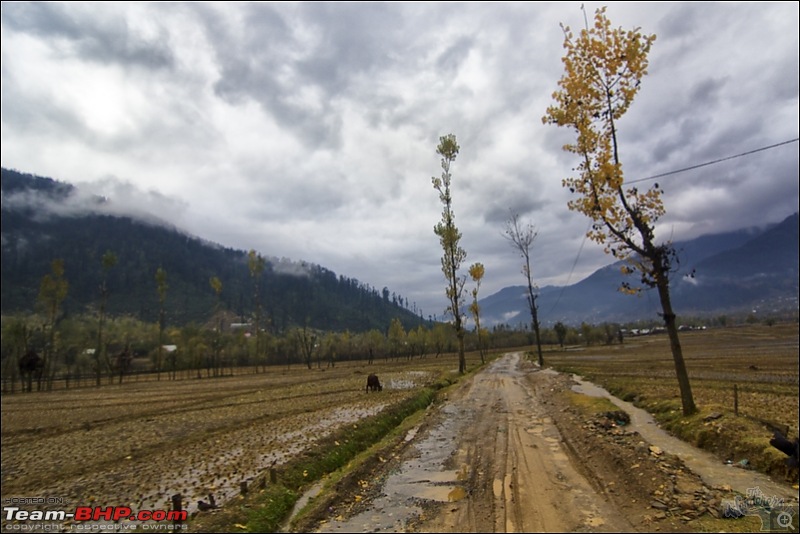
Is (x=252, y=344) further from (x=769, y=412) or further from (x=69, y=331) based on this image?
(x=769, y=412)

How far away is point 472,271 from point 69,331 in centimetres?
12044

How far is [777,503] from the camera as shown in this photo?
8.10 metres

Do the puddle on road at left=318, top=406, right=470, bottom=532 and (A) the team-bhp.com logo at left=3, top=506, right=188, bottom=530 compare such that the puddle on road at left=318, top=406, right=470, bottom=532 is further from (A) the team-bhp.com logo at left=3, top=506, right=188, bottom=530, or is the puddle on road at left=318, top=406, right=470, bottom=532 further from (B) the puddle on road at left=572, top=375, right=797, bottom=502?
(B) the puddle on road at left=572, top=375, right=797, bottom=502

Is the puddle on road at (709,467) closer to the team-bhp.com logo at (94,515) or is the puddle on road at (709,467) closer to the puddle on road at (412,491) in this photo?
the puddle on road at (412,491)

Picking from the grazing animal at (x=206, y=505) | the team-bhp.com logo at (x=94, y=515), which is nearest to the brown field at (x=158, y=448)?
the team-bhp.com logo at (x=94, y=515)

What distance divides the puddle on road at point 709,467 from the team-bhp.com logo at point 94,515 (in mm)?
12421

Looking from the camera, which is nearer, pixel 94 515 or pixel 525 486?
pixel 525 486

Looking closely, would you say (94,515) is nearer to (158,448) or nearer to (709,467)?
(158,448)

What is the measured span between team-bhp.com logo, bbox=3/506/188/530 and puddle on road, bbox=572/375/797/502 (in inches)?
489

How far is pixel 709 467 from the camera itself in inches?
416

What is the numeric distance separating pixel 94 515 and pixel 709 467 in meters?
15.7

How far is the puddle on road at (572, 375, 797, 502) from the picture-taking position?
9.05 meters

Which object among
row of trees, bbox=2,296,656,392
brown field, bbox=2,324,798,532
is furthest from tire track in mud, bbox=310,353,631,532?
row of trees, bbox=2,296,656,392

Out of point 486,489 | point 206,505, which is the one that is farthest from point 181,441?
point 486,489
